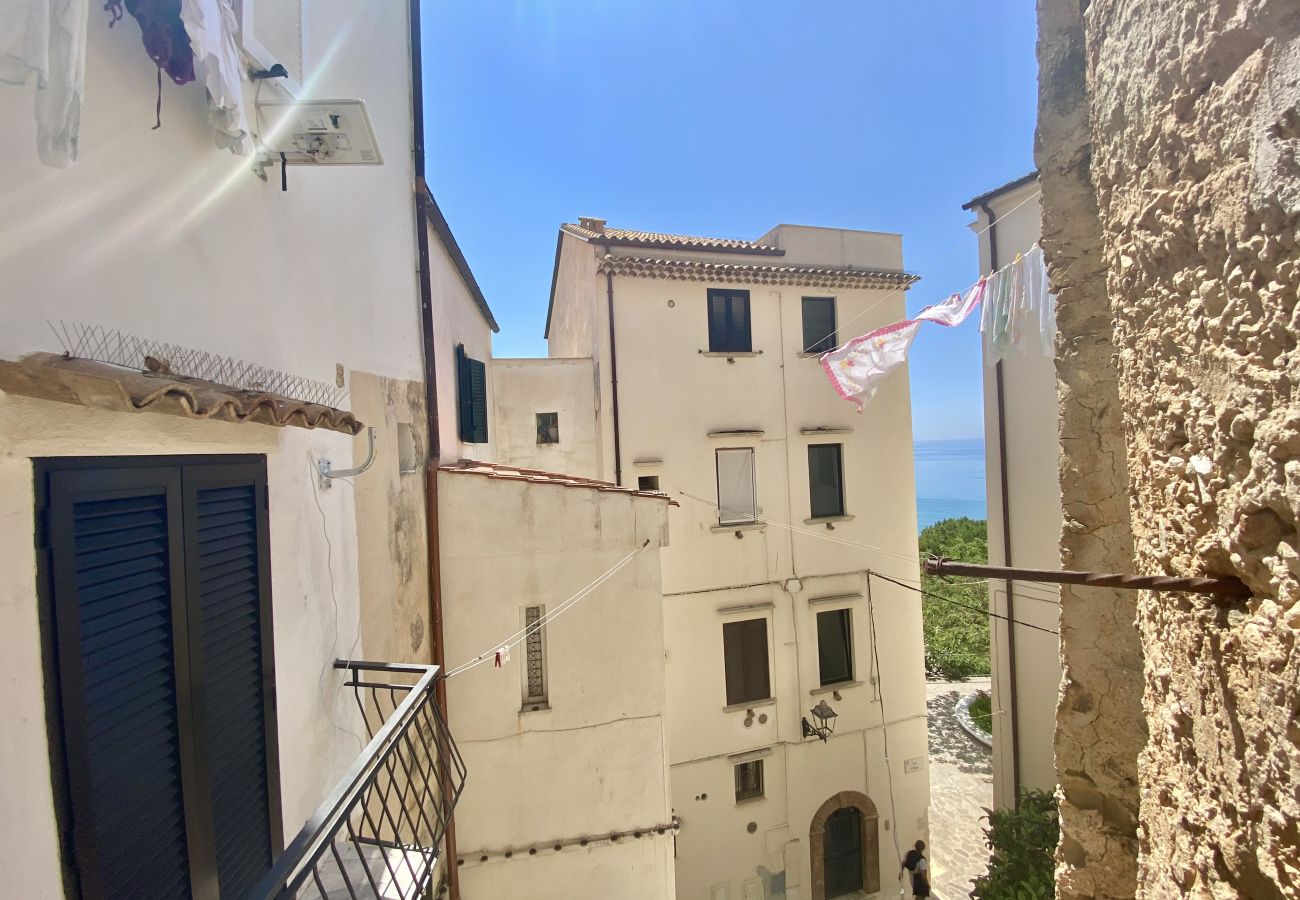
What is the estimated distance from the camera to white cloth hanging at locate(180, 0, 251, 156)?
7.27 feet

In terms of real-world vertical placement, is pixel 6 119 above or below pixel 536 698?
above

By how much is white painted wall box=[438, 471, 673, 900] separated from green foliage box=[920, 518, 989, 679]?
42.7 ft

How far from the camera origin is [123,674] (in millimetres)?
1994

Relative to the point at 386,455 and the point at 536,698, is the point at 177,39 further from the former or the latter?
the point at 536,698

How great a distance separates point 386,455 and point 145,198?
3.03 meters

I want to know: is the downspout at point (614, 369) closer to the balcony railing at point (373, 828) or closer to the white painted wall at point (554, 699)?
the white painted wall at point (554, 699)

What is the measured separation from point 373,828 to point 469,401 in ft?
24.7

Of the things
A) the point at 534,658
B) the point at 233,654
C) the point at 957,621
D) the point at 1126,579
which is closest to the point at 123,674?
the point at 233,654

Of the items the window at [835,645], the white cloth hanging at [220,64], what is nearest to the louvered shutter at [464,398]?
the white cloth hanging at [220,64]

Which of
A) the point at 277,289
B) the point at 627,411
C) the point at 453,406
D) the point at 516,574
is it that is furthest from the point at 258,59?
the point at 627,411

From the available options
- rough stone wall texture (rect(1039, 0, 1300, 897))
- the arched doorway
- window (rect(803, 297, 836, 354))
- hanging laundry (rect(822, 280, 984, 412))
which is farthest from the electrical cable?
the arched doorway

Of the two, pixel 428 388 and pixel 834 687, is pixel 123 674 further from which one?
pixel 834 687

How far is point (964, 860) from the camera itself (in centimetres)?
1177

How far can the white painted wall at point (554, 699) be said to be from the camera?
6000mm
